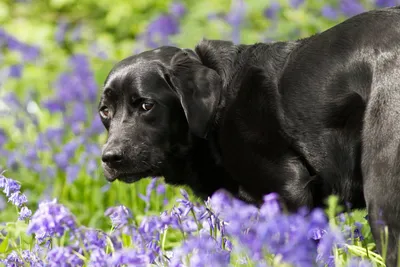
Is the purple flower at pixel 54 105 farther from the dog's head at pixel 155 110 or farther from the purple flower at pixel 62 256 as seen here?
the purple flower at pixel 62 256

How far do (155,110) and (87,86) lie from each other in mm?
2731

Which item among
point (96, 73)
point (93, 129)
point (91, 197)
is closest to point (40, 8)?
point (96, 73)

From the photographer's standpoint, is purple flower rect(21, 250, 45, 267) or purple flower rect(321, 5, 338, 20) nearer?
purple flower rect(21, 250, 45, 267)

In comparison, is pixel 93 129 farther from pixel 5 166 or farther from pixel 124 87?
pixel 124 87

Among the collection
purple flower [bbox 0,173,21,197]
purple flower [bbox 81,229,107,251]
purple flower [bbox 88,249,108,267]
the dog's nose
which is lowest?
purple flower [bbox 88,249,108,267]

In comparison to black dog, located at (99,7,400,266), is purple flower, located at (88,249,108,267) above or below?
below

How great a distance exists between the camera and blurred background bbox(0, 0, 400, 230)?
509cm

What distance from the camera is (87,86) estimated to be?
621 centimetres

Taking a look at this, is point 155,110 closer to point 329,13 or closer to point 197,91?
point 197,91

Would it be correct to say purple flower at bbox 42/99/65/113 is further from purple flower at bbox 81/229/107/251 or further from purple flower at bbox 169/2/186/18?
purple flower at bbox 81/229/107/251

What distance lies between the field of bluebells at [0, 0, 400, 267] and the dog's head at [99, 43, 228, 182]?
29cm

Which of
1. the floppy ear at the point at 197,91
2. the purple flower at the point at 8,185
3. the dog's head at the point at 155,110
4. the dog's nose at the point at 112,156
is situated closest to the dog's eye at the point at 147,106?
the dog's head at the point at 155,110

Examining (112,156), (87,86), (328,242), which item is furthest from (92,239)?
(87,86)

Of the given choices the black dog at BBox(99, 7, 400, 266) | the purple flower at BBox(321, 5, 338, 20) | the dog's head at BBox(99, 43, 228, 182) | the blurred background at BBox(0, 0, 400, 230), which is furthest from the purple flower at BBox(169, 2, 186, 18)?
the dog's head at BBox(99, 43, 228, 182)
